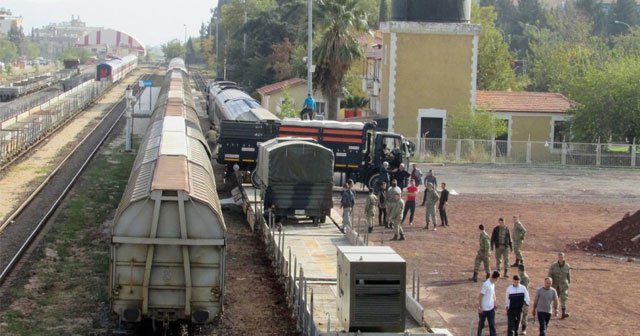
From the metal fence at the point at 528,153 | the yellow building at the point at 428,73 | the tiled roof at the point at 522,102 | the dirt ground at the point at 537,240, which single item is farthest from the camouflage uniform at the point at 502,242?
the tiled roof at the point at 522,102

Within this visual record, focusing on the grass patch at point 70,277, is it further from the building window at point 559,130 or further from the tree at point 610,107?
the building window at point 559,130

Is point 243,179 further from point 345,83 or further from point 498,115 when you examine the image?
point 345,83

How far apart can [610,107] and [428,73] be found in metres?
8.78

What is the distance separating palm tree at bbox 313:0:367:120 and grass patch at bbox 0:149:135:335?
979 inches

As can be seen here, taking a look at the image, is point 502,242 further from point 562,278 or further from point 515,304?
point 515,304

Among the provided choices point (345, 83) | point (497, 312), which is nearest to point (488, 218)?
point (497, 312)

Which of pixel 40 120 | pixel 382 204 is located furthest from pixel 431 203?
pixel 40 120

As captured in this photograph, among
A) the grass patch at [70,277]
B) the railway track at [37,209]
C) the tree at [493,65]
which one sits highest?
the tree at [493,65]

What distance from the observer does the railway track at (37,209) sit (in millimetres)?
25416

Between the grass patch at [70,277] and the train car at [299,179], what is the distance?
465 cm

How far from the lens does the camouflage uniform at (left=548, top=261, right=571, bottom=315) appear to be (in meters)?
20.1

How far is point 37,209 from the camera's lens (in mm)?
32938

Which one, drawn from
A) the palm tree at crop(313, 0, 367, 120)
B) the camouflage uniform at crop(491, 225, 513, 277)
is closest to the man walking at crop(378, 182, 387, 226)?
the camouflage uniform at crop(491, 225, 513, 277)

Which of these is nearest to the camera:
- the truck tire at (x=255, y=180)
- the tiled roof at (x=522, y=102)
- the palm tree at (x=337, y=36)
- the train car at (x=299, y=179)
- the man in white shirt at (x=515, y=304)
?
the man in white shirt at (x=515, y=304)
